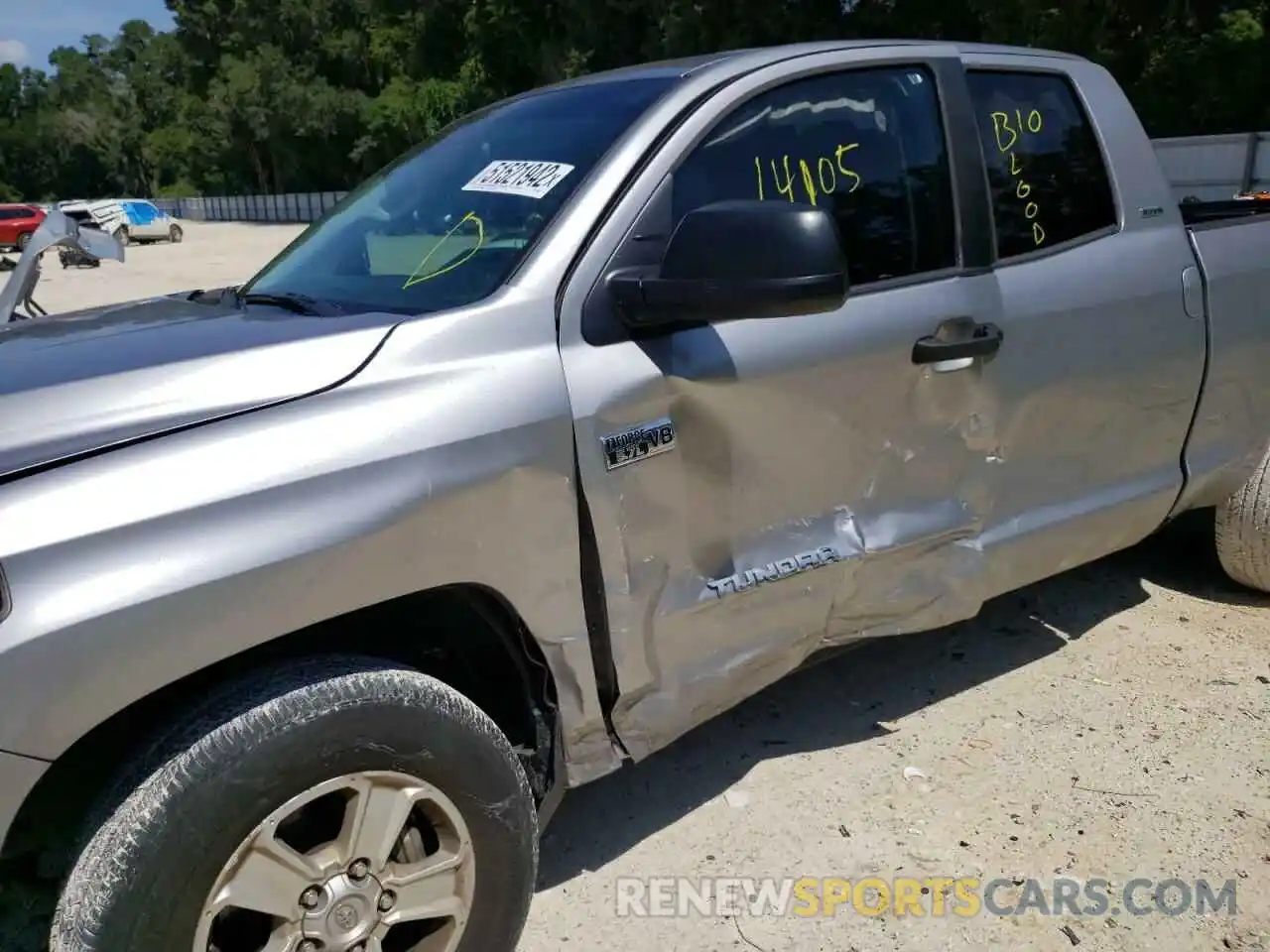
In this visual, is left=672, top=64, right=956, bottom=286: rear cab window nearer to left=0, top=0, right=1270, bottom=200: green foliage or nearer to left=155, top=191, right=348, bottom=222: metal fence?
left=0, top=0, right=1270, bottom=200: green foliage

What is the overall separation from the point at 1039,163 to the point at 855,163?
730 mm

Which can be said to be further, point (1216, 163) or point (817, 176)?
point (1216, 163)

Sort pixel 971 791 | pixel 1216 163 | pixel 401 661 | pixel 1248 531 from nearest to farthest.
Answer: pixel 401 661 < pixel 971 791 < pixel 1248 531 < pixel 1216 163

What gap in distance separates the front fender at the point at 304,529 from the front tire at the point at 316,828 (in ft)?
0.44

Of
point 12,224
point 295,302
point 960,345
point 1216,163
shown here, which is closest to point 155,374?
point 295,302

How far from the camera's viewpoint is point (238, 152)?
71.2m

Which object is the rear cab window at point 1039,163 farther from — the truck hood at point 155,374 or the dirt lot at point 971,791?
the truck hood at point 155,374

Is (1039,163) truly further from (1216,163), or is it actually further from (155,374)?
(1216,163)

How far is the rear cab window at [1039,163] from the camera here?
9.96 ft

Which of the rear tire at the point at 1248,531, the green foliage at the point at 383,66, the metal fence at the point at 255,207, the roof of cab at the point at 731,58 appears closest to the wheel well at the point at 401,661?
the roof of cab at the point at 731,58

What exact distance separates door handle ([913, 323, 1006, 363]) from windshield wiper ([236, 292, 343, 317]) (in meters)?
1.39

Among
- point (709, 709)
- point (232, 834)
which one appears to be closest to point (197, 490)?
point (232, 834)

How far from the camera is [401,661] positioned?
2.24m

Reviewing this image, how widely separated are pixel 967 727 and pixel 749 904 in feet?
3.37
